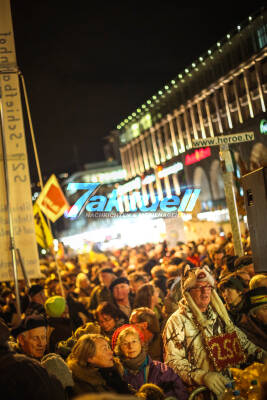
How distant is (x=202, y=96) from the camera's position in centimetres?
5950

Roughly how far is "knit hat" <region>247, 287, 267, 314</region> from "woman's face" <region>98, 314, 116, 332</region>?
2264 millimetres

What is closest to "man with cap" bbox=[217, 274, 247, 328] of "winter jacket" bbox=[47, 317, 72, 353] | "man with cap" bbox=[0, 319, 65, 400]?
"winter jacket" bbox=[47, 317, 72, 353]

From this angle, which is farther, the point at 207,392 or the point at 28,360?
the point at 207,392

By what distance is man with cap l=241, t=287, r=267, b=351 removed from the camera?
508 centimetres

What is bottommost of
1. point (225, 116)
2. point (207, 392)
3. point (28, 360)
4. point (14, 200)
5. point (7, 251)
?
point (207, 392)

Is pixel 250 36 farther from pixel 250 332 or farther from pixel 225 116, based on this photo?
pixel 250 332

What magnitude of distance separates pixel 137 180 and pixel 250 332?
3455mm

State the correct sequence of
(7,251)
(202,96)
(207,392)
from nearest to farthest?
(207,392) → (7,251) → (202,96)

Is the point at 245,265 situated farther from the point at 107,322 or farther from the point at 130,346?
the point at 130,346

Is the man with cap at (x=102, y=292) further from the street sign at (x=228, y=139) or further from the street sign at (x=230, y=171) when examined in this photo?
the street sign at (x=228, y=139)

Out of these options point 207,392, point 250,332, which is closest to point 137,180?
point 250,332

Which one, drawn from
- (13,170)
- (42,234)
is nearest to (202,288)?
(13,170)

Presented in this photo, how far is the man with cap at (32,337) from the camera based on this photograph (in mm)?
5438

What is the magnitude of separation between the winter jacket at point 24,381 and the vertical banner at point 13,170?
14.7 feet
